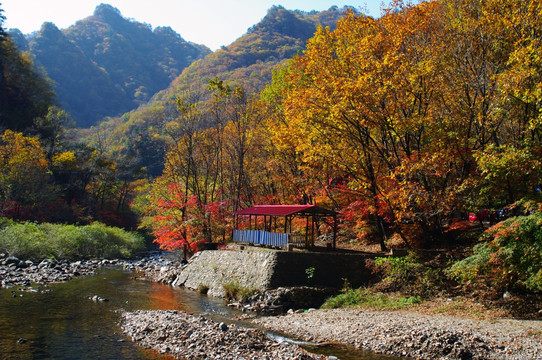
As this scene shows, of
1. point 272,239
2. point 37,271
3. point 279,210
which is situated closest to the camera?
point 272,239

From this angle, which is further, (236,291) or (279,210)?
(279,210)

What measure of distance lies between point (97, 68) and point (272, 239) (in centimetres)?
16215

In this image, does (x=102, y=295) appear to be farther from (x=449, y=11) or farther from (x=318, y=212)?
(x=449, y=11)

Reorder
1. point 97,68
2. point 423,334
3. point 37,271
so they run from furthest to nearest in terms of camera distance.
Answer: point 97,68 → point 37,271 → point 423,334

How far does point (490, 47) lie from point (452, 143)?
403 cm

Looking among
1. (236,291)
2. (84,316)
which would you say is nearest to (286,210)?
(236,291)

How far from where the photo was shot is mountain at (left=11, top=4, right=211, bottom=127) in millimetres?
141000

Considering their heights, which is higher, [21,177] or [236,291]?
[21,177]

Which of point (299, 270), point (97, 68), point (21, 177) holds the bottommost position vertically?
point (299, 270)


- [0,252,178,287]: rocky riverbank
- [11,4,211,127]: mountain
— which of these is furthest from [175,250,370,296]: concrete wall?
[11,4,211,127]: mountain

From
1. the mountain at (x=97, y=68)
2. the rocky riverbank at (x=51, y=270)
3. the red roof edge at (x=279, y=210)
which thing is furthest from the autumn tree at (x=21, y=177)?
the mountain at (x=97, y=68)

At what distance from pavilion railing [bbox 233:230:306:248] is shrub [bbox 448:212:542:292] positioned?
8537 mm

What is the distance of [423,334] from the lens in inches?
412

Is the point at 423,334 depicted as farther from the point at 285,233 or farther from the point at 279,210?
the point at 279,210
